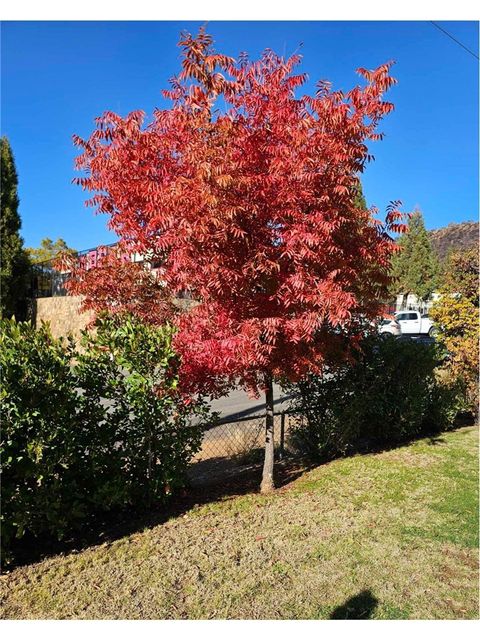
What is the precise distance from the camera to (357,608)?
272 cm

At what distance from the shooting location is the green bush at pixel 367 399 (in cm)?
580

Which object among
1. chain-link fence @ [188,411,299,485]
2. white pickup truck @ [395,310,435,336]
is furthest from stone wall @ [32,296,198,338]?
white pickup truck @ [395,310,435,336]

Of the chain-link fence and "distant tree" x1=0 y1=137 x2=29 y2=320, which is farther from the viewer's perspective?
"distant tree" x1=0 y1=137 x2=29 y2=320

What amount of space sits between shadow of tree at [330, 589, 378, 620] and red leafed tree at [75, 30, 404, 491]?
178cm

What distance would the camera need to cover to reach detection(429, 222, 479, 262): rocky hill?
7366 centimetres

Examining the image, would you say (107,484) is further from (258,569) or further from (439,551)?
(439,551)

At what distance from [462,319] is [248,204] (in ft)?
18.0

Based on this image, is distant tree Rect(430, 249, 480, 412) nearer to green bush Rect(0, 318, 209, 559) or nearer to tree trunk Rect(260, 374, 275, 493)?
tree trunk Rect(260, 374, 275, 493)

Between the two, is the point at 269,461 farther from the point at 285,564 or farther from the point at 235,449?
the point at 235,449

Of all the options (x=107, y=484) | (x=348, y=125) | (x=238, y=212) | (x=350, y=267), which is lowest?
(x=107, y=484)

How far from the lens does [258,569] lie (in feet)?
10.3

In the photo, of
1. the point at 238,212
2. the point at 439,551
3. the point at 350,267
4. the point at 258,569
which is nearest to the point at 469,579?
the point at 439,551

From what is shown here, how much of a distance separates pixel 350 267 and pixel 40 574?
3.33 meters

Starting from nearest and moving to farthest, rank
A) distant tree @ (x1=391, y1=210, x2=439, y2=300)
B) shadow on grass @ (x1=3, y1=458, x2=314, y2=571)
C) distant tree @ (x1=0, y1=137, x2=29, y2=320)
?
shadow on grass @ (x1=3, y1=458, x2=314, y2=571), distant tree @ (x1=0, y1=137, x2=29, y2=320), distant tree @ (x1=391, y1=210, x2=439, y2=300)
